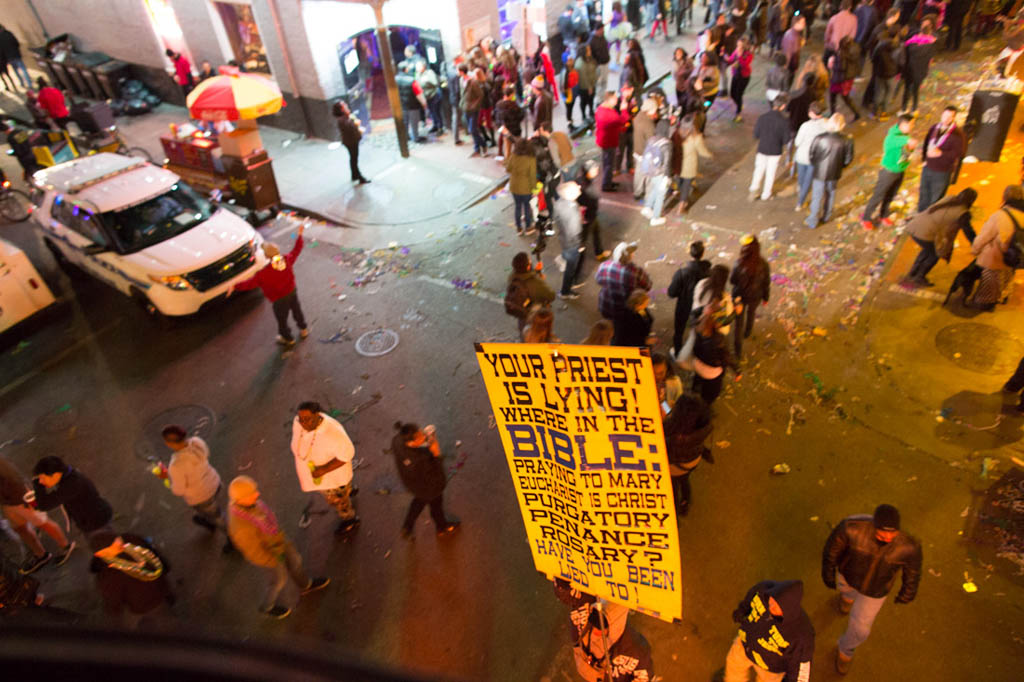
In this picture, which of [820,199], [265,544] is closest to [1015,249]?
[820,199]

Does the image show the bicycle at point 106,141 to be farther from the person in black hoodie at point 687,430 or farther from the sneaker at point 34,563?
the person in black hoodie at point 687,430

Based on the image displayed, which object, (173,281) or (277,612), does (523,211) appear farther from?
(277,612)

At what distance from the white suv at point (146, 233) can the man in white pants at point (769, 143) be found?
28.7 feet

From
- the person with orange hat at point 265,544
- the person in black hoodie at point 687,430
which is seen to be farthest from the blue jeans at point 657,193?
the person with orange hat at point 265,544

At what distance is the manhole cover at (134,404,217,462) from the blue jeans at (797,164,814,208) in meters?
9.91

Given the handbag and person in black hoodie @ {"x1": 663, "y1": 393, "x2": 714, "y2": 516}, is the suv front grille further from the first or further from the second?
person in black hoodie @ {"x1": 663, "y1": 393, "x2": 714, "y2": 516}

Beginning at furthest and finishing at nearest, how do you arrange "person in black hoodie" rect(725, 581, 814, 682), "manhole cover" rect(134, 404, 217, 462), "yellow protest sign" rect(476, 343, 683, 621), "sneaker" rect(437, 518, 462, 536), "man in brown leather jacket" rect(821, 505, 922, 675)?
1. "manhole cover" rect(134, 404, 217, 462)
2. "sneaker" rect(437, 518, 462, 536)
3. "man in brown leather jacket" rect(821, 505, 922, 675)
4. "person in black hoodie" rect(725, 581, 814, 682)
5. "yellow protest sign" rect(476, 343, 683, 621)

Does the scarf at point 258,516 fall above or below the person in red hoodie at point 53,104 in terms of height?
below

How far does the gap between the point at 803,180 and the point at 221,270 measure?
965cm

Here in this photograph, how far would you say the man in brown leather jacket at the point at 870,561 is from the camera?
15.5ft

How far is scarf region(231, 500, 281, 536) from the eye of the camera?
18.0 ft

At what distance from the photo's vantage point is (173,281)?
32.4 feet

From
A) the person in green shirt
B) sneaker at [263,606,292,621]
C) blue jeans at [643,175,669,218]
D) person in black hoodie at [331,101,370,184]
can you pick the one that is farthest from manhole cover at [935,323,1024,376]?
person in black hoodie at [331,101,370,184]

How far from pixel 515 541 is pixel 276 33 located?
45.8 ft
